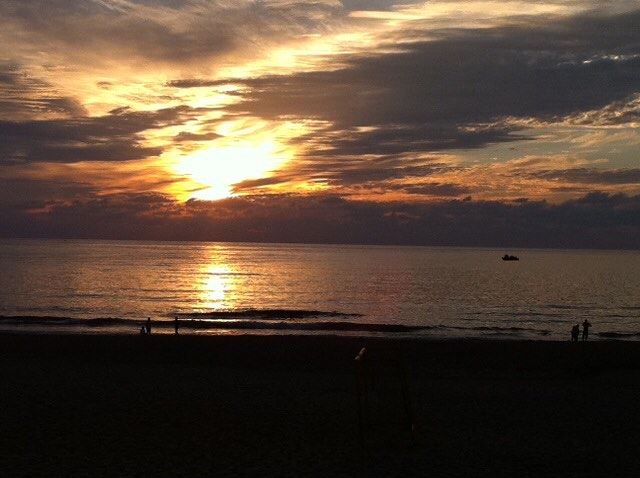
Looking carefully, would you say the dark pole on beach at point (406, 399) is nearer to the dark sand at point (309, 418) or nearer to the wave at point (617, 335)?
the dark sand at point (309, 418)

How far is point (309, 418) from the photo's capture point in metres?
17.3

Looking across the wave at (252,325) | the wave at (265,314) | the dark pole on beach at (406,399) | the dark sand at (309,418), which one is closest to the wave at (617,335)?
the wave at (252,325)

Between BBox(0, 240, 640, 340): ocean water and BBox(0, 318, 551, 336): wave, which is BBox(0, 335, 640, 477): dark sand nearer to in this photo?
BBox(0, 318, 551, 336): wave

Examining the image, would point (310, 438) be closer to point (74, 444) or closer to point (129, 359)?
point (74, 444)

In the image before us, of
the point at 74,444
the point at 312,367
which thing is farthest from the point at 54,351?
the point at 74,444

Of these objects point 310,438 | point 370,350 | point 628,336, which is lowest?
point 628,336

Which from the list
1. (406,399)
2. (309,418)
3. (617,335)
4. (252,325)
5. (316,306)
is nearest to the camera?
(406,399)

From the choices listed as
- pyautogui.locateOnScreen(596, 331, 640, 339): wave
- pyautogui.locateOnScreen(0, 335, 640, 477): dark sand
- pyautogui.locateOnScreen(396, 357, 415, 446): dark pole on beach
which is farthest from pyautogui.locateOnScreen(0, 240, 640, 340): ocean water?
pyautogui.locateOnScreen(396, 357, 415, 446): dark pole on beach

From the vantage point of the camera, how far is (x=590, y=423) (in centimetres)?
1738

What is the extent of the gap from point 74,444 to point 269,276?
10957 cm

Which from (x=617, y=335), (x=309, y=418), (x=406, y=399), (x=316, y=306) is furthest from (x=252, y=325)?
(x=406, y=399)

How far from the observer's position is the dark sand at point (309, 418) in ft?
43.2

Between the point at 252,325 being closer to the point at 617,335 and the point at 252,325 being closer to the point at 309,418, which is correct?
the point at 617,335

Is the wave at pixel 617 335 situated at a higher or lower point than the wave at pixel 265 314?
lower
